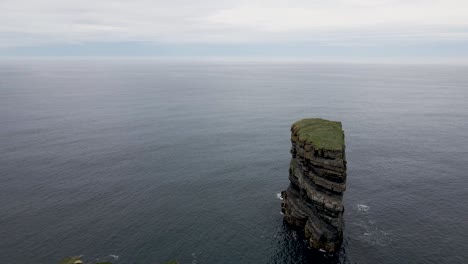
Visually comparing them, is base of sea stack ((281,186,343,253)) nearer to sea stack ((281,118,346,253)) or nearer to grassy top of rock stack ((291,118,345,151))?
sea stack ((281,118,346,253))

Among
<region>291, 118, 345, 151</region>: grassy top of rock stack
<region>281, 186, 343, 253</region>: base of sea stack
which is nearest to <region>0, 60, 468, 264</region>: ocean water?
<region>281, 186, 343, 253</region>: base of sea stack

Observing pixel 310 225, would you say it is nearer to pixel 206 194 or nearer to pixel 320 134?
pixel 320 134

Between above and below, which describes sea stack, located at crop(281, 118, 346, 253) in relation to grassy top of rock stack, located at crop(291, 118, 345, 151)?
below

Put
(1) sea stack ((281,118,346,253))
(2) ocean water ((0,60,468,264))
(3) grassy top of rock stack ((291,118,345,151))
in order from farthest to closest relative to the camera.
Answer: (3) grassy top of rock stack ((291,118,345,151)) → (2) ocean water ((0,60,468,264)) → (1) sea stack ((281,118,346,253))

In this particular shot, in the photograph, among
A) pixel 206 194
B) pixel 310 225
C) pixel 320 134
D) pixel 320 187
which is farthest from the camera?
pixel 206 194

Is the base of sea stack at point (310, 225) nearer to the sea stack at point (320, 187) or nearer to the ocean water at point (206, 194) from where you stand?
the sea stack at point (320, 187)

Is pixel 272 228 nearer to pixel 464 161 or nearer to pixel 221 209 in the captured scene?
pixel 221 209

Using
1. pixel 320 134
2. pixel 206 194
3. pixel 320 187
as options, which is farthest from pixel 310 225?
pixel 206 194
